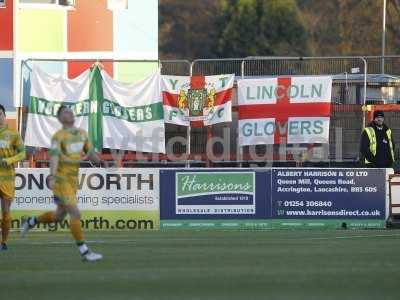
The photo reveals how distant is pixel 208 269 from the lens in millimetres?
11820

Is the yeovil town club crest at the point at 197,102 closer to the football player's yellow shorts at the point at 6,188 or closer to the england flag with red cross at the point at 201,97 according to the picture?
the england flag with red cross at the point at 201,97

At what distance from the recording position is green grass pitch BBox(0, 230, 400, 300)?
33.6 ft

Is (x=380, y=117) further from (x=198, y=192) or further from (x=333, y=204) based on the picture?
(x=198, y=192)

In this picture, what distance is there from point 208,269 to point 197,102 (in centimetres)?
958

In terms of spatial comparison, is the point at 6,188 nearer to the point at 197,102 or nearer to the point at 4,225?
the point at 4,225

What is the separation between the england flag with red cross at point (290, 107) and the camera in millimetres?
20766

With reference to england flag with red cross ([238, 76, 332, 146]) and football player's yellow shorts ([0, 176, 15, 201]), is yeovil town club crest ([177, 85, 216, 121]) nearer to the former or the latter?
england flag with red cross ([238, 76, 332, 146])

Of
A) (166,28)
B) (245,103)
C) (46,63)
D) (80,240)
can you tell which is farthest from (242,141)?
(166,28)

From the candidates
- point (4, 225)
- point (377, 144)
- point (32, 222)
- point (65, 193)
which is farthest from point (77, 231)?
point (377, 144)

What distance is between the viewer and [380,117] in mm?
19547

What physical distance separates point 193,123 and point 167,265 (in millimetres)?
9122

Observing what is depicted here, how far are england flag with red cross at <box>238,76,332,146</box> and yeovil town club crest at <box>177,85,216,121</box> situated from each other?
650 mm

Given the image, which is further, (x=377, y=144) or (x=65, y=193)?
(x=377, y=144)

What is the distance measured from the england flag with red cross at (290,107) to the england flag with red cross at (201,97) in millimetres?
382
